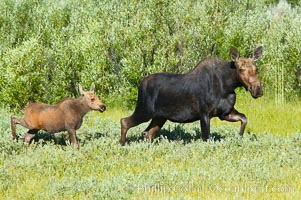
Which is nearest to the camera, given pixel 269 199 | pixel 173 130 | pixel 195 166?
pixel 269 199

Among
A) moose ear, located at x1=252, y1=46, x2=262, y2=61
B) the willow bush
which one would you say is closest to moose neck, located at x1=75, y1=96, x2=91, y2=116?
moose ear, located at x1=252, y1=46, x2=262, y2=61

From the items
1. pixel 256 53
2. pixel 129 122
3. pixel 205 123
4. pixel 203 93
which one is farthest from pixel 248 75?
pixel 129 122

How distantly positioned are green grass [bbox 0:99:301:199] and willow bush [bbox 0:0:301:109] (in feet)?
25.6

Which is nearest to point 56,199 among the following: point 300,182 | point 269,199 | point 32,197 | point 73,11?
point 32,197

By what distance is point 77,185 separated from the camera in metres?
10.0

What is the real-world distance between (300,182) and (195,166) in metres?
1.95

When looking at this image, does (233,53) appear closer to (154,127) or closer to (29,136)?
(154,127)

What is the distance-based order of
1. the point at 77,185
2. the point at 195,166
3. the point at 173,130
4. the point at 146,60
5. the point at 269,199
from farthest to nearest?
the point at 146,60, the point at 173,130, the point at 195,166, the point at 77,185, the point at 269,199

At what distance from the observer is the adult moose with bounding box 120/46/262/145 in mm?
13211

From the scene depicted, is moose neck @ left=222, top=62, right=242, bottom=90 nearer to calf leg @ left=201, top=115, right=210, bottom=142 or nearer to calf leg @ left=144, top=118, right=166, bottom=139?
calf leg @ left=201, top=115, right=210, bottom=142

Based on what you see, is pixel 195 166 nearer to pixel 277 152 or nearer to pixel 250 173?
pixel 250 173

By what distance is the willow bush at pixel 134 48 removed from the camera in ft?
75.7

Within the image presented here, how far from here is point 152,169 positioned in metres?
11.6

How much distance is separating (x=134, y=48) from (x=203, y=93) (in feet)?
33.6
